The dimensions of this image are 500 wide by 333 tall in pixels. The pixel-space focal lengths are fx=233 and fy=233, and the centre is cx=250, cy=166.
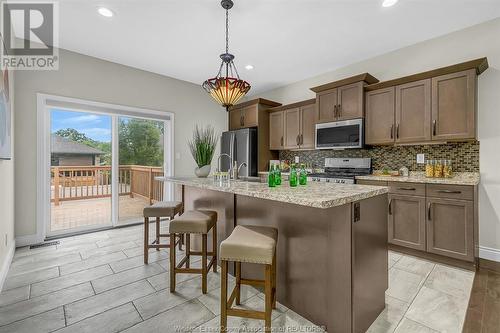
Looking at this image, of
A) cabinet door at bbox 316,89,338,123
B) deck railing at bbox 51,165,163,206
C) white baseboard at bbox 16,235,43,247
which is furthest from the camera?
deck railing at bbox 51,165,163,206

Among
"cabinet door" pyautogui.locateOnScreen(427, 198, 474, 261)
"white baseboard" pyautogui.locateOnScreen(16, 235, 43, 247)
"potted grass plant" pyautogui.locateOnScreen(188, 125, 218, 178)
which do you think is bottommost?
"white baseboard" pyautogui.locateOnScreen(16, 235, 43, 247)

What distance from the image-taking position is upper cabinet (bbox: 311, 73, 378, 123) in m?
3.44

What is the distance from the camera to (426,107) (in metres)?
2.88

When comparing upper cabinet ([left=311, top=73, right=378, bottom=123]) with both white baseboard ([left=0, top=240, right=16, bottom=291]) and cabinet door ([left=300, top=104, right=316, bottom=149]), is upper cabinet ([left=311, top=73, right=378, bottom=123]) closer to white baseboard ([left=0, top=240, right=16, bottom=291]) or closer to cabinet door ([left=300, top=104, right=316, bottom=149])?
cabinet door ([left=300, top=104, right=316, bottom=149])

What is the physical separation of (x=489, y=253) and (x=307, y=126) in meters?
2.92

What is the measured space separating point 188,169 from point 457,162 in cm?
430

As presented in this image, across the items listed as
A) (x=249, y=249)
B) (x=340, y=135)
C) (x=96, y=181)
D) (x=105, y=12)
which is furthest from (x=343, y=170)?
(x=96, y=181)

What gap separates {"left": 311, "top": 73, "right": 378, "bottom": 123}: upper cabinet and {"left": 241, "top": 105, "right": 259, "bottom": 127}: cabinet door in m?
1.35

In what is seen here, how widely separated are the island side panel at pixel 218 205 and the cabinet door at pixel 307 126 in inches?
94.7

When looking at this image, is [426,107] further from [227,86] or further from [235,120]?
[235,120]

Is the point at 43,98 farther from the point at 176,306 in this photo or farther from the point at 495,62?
the point at 495,62

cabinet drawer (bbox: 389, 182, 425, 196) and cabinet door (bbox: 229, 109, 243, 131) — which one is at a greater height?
cabinet door (bbox: 229, 109, 243, 131)

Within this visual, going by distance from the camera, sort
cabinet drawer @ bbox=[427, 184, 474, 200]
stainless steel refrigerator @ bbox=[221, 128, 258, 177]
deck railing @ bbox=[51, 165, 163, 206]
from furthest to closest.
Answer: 1. stainless steel refrigerator @ bbox=[221, 128, 258, 177]
2. deck railing @ bbox=[51, 165, 163, 206]
3. cabinet drawer @ bbox=[427, 184, 474, 200]
